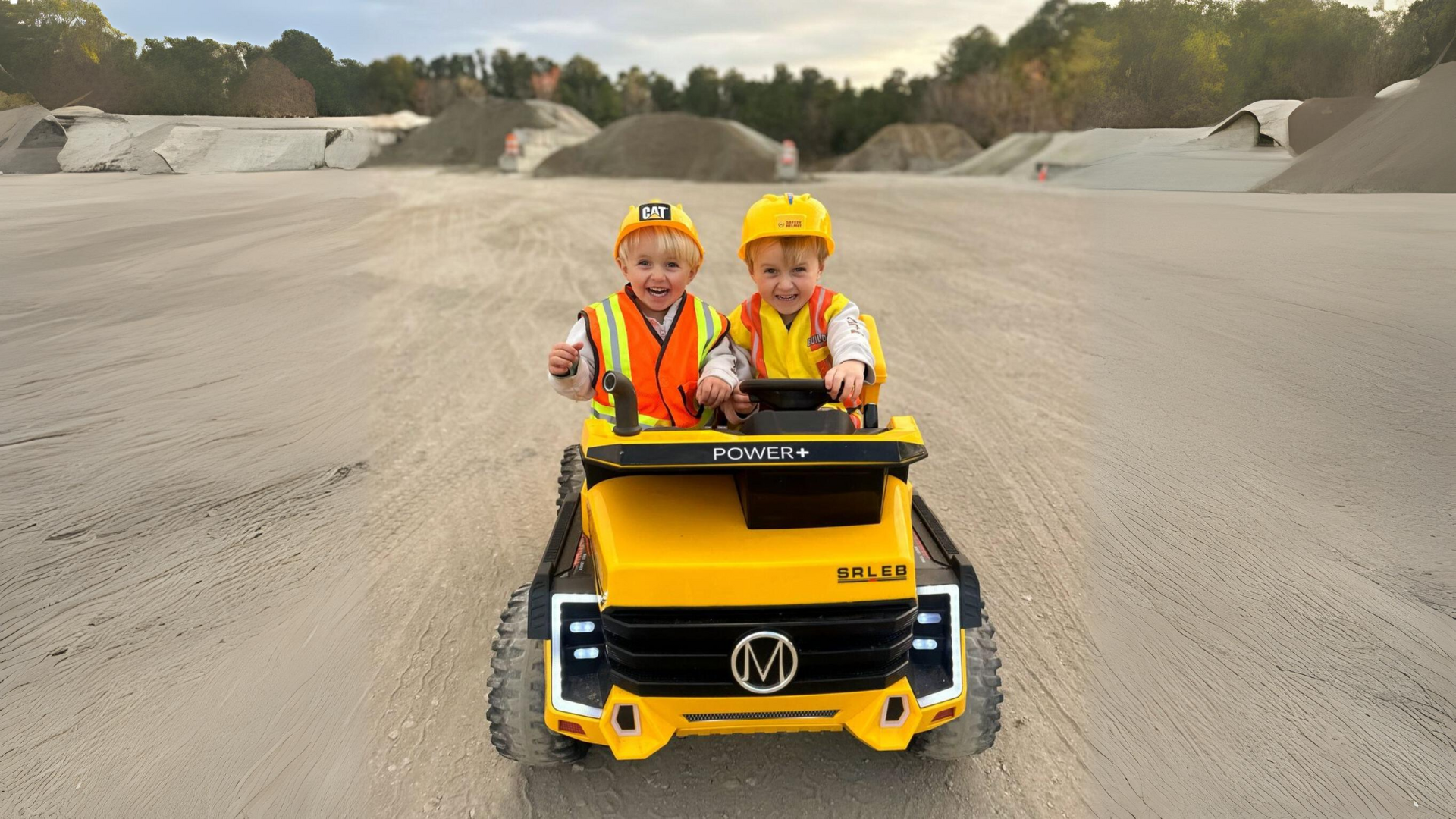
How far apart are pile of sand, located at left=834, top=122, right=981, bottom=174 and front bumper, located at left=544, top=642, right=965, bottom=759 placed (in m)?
30.4

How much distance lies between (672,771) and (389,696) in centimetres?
110

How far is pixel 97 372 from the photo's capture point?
552 centimetres

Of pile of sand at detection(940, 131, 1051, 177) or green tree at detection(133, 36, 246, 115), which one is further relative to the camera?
pile of sand at detection(940, 131, 1051, 177)

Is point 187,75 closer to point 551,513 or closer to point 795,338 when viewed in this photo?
point 551,513

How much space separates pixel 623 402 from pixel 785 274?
1000mm

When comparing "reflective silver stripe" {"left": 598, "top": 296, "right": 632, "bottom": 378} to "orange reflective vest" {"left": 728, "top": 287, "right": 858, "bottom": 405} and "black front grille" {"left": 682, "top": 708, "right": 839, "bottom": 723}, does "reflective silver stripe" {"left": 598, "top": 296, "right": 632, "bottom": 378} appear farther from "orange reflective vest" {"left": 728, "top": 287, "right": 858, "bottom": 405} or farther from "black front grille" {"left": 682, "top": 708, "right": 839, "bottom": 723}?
"black front grille" {"left": 682, "top": 708, "right": 839, "bottom": 723}

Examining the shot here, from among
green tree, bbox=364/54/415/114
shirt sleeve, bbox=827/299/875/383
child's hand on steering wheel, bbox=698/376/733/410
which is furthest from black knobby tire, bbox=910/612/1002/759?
green tree, bbox=364/54/415/114

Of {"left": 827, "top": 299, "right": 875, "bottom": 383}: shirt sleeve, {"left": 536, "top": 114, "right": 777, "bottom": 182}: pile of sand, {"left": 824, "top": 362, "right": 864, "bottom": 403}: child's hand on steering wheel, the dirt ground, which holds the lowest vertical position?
the dirt ground

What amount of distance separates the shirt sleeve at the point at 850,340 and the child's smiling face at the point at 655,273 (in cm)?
55

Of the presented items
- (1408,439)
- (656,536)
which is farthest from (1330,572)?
(656,536)

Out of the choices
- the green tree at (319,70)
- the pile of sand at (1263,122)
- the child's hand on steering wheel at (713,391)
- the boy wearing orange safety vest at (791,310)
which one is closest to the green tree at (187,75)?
the green tree at (319,70)

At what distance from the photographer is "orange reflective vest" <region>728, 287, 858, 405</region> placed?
117 inches

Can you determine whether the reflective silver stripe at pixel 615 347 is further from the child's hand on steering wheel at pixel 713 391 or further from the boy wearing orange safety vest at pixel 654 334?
the child's hand on steering wheel at pixel 713 391

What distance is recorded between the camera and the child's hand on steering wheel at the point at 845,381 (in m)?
2.48
